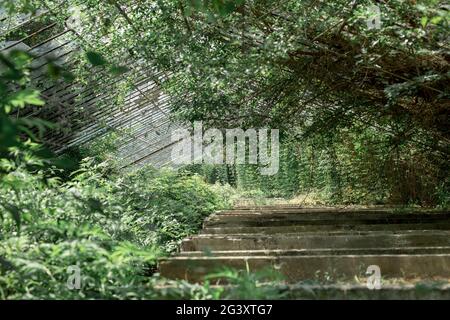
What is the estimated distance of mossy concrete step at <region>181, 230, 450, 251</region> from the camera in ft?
14.8

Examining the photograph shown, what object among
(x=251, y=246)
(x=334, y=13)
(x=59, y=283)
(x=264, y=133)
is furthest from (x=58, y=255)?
(x=264, y=133)

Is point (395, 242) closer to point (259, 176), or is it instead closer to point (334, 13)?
point (334, 13)

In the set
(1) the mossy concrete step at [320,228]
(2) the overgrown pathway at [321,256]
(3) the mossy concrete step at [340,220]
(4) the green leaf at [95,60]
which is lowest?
(2) the overgrown pathway at [321,256]

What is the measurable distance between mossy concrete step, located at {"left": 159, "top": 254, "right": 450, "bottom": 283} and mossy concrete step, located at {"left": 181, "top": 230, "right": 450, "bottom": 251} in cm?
→ 94

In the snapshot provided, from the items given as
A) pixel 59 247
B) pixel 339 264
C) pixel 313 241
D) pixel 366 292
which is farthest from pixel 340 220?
pixel 59 247

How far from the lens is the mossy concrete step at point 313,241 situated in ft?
14.8

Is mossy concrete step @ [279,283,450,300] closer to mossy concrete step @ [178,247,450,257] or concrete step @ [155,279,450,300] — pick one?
concrete step @ [155,279,450,300]

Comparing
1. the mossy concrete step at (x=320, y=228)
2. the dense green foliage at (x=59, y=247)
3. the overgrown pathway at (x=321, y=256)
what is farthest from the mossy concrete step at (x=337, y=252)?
the mossy concrete step at (x=320, y=228)

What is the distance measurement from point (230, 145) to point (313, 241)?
6831 millimetres

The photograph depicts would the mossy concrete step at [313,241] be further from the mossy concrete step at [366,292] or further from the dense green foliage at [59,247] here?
the mossy concrete step at [366,292]

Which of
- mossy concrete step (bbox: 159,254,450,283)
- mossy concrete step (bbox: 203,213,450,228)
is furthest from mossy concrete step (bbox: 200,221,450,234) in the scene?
mossy concrete step (bbox: 159,254,450,283)

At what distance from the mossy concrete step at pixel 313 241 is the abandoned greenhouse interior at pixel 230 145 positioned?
0.02 m

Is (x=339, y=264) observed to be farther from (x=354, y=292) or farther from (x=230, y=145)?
(x=230, y=145)
